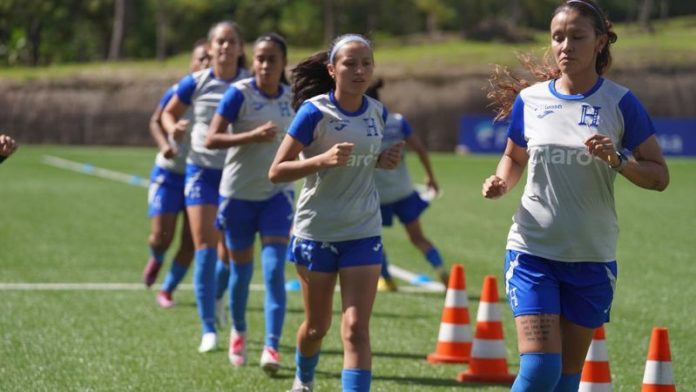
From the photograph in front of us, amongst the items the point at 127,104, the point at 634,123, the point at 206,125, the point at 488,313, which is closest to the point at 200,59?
the point at 206,125

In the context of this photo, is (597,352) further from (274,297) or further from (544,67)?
(274,297)

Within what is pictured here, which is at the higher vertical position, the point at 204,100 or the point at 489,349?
the point at 204,100

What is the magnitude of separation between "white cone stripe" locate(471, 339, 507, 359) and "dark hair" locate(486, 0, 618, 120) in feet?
7.72

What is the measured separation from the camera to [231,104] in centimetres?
921

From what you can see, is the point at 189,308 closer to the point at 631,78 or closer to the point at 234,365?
A: the point at 234,365

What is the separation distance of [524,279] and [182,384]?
3085 millimetres

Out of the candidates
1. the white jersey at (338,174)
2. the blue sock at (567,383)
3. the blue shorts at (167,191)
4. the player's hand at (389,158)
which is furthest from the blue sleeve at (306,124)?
the blue shorts at (167,191)

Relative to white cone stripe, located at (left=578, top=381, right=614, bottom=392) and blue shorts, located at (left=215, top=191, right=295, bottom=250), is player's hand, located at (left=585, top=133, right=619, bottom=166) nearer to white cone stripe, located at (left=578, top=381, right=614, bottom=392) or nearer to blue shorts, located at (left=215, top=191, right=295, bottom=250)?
white cone stripe, located at (left=578, top=381, right=614, bottom=392)

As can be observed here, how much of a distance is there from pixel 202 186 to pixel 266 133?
1.59 meters

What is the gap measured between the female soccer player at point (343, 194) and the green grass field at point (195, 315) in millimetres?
1397

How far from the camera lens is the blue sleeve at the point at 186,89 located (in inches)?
404

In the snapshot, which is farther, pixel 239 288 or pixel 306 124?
pixel 239 288

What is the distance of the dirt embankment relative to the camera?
4541cm

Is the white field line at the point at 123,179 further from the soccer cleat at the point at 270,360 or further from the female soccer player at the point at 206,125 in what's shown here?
the soccer cleat at the point at 270,360
